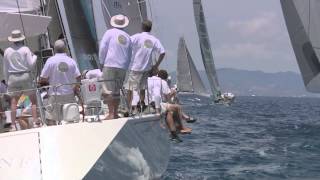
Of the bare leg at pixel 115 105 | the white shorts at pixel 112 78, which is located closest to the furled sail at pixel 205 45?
the white shorts at pixel 112 78

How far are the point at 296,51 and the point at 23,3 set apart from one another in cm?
1587

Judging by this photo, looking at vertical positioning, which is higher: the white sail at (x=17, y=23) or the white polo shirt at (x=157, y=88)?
A: the white sail at (x=17, y=23)

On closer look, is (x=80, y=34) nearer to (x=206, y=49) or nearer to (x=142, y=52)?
(x=142, y=52)

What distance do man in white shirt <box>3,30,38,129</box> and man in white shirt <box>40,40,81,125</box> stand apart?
25 centimetres

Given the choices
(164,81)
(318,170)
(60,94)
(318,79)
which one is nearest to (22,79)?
(60,94)

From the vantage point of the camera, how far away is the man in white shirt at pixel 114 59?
28.8 ft

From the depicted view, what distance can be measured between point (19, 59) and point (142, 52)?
1.89 meters

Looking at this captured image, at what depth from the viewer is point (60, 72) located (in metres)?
8.67

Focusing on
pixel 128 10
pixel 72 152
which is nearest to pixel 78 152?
pixel 72 152

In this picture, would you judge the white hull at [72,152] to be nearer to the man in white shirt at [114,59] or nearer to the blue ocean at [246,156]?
the man in white shirt at [114,59]

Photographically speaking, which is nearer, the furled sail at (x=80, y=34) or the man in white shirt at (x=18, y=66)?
the man in white shirt at (x=18, y=66)

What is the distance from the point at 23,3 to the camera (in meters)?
11.8

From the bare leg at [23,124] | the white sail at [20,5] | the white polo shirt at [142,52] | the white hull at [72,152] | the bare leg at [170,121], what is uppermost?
the white sail at [20,5]

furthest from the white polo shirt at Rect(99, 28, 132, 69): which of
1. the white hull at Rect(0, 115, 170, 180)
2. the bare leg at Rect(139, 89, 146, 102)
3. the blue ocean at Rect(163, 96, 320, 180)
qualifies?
the blue ocean at Rect(163, 96, 320, 180)
